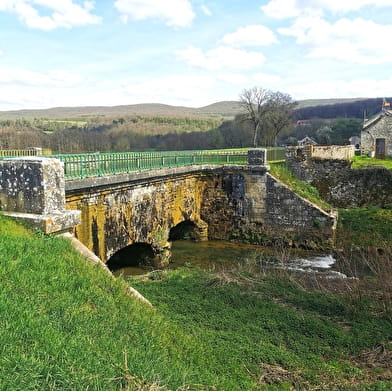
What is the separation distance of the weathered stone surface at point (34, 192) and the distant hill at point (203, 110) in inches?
3377

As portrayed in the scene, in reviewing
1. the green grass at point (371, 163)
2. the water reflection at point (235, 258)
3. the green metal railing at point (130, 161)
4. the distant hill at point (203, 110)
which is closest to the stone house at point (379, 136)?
the green grass at point (371, 163)

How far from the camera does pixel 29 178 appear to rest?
5746mm

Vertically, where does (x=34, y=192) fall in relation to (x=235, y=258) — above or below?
above

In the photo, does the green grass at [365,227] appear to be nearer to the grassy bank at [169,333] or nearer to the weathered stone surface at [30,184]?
the grassy bank at [169,333]

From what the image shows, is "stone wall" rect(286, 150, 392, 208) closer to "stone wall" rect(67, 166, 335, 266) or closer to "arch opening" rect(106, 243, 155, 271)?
"stone wall" rect(67, 166, 335, 266)

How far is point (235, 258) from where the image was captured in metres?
15.0

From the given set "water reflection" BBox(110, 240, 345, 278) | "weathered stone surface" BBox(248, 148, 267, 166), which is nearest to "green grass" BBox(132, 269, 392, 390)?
"water reflection" BBox(110, 240, 345, 278)

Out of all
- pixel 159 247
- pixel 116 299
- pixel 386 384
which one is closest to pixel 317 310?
pixel 386 384

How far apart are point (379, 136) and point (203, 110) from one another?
142 m

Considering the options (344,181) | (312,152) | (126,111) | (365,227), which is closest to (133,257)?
(365,227)

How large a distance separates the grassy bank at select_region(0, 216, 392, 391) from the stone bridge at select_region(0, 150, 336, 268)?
0.66 meters

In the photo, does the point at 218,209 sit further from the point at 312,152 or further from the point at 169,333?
the point at 169,333

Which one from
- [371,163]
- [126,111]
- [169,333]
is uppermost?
[126,111]

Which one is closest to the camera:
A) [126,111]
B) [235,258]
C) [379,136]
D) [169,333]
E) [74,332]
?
[74,332]
